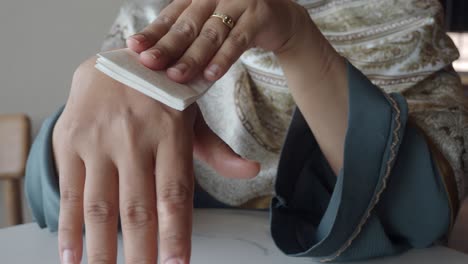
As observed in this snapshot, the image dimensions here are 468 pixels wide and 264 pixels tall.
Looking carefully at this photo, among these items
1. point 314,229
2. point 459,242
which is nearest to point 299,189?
point 314,229

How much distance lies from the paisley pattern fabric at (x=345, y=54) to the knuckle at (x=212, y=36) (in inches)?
14.1

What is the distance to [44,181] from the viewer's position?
768 mm

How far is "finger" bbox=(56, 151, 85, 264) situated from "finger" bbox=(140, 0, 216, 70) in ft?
0.41

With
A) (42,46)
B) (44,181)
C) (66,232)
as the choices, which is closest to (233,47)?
(66,232)

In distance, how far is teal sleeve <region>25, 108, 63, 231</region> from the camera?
0.76 m

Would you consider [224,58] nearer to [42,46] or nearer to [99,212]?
[99,212]

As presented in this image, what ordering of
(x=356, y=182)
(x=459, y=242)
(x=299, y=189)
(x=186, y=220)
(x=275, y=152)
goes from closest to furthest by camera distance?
(x=186, y=220) → (x=356, y=182) → (x=299, y=189) → (x=275, y=152) → (x=459, y=242)

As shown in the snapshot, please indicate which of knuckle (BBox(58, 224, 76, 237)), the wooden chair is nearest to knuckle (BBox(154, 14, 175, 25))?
knuckle (BBox(58, 224, 76, 237))

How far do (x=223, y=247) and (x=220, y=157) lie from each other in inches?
6.0

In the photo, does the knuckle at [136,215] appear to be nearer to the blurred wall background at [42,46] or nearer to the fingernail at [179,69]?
the fingernail at [179,69]

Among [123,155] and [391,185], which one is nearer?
[123,155]

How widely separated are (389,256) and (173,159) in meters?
0.32

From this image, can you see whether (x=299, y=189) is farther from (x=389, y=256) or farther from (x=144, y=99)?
(x=144, y=99)

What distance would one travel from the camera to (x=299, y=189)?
0.79m
